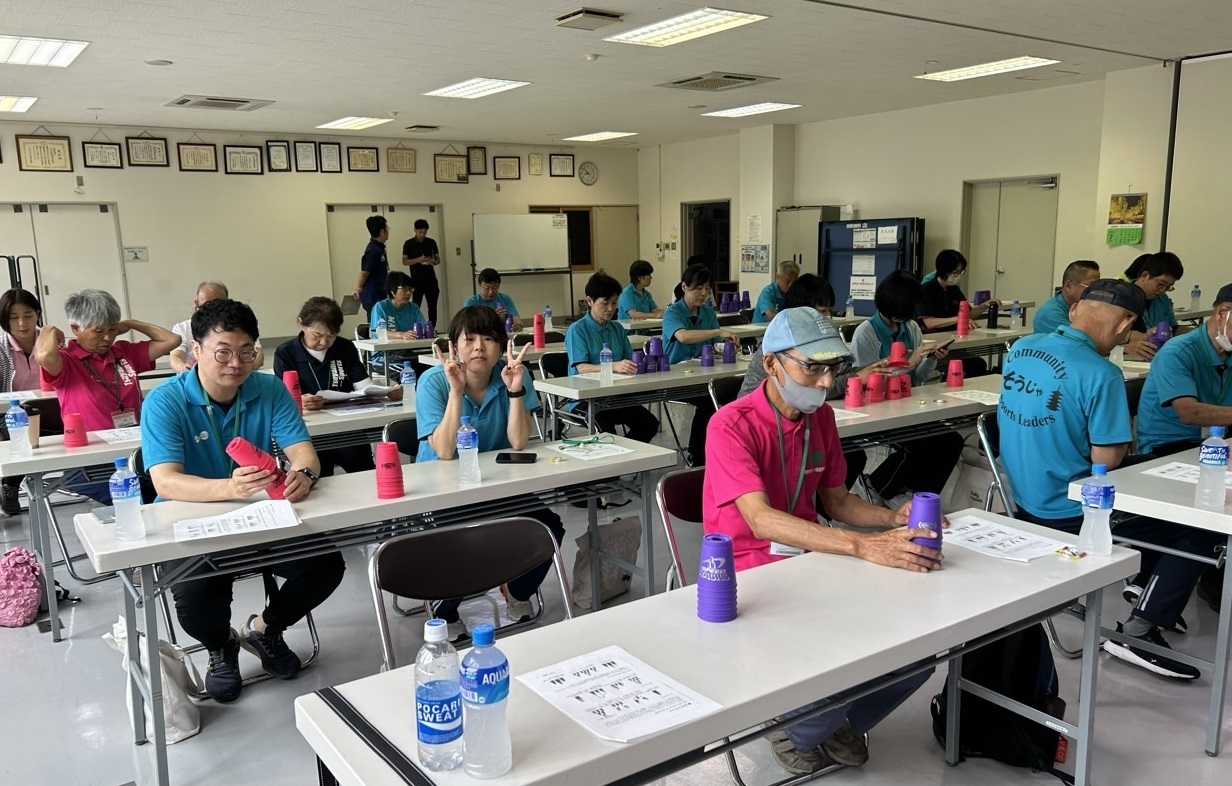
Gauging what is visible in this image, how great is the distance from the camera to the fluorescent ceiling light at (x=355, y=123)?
33.7 ft

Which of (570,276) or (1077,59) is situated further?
(570,276)

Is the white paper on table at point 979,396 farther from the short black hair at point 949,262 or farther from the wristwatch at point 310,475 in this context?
the wristwatch at point 310,475

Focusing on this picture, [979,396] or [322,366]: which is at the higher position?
[322,366]

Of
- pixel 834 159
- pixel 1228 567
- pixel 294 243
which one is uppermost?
pixel 834 159

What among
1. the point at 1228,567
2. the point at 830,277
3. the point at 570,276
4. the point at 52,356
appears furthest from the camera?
the point at 570,276

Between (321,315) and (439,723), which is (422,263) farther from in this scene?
(439,723)

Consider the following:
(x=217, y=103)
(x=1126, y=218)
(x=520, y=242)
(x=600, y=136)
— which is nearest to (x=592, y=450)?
(x=1126, y=218)

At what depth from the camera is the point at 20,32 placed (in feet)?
18.4

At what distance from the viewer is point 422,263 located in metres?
11.3

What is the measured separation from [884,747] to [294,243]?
1124 centimetres

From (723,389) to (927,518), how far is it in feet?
7.76

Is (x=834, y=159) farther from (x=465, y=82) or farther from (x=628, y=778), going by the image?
(x=628, y=778)

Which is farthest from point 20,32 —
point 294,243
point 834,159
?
point 834,159

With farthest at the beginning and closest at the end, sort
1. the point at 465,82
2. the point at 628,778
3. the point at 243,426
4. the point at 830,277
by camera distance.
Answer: the point at 830,277
the point at 465,82
the point at 243,426
the point at 628,778
